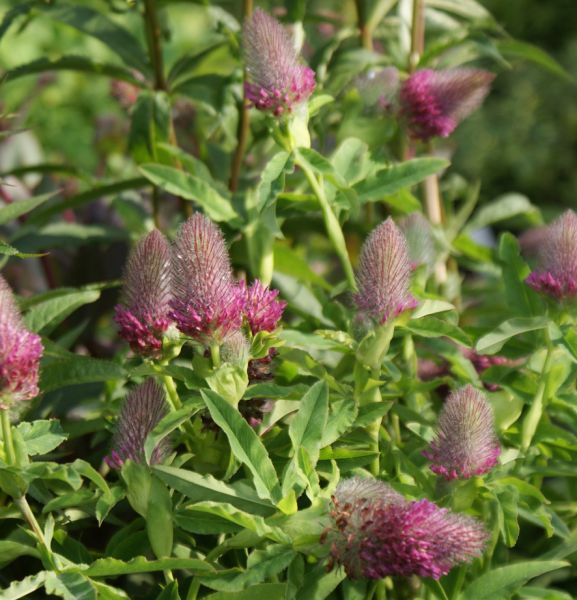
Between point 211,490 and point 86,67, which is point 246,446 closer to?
point 211,490

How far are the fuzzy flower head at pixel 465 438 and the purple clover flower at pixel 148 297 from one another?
0.21 m

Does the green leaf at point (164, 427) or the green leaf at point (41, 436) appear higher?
the green leaf at point (164, 427)

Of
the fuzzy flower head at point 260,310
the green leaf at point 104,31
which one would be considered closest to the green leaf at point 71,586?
the fuzzy flower head at point 260,310

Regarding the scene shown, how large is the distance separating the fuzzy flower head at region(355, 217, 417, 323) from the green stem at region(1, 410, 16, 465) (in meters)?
0.27

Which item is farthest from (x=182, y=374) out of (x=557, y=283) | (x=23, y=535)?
(x=557, y=283)

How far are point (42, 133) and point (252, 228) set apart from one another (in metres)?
1.96

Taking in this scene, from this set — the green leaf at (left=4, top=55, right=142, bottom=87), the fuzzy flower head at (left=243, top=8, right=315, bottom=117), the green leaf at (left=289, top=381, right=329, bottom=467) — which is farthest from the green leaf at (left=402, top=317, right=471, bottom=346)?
the green leaf at (left=4, top=55, right=142, bottom=87)

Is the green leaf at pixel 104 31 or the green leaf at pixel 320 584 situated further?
the green leaf at pixel 104 31

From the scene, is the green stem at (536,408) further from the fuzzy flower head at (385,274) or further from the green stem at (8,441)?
the green stem at (8,441)

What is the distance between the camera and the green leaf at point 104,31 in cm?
121

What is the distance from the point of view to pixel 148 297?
0.76m

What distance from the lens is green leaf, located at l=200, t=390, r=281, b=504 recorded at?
708mm

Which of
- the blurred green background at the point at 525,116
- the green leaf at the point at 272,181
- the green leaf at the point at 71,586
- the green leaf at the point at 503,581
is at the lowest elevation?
the blurred green background at the point at 525,116

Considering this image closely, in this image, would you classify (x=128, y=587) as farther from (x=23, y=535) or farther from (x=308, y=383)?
(x=308, y=383)
